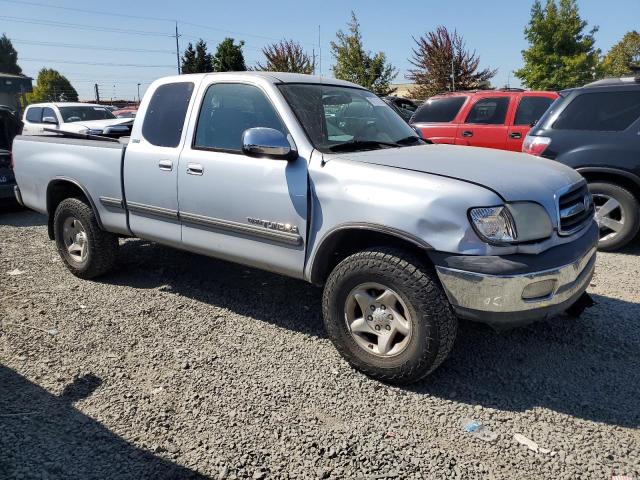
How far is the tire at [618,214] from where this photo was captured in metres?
5.91

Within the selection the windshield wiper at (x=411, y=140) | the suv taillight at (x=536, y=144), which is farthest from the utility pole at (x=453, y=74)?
the windshield wiper at (x=411, y=140)

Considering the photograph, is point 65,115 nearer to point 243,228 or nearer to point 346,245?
point 243,228

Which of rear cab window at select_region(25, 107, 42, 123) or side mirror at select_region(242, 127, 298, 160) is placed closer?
side mirror at select_region(242, 127, 298, 160)

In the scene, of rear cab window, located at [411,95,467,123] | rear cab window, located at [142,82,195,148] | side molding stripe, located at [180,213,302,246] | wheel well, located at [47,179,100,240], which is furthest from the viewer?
rear cab window, located at [411,95,467,123]

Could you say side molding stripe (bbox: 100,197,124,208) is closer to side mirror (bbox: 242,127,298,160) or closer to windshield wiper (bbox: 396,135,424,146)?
side mirror (bbox: 242,127,298,160)

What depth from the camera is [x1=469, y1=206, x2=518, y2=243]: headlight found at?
285cm

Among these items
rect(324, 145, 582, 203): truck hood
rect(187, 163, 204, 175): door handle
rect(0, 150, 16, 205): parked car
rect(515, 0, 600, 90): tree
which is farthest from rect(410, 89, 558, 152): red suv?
rect(515, 0, 600, 90): tree

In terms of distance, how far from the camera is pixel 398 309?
320cm

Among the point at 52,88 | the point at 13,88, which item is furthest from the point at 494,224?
the point at 52,88

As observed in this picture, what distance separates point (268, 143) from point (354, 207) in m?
0.69

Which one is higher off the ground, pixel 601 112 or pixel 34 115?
pixel 601 112

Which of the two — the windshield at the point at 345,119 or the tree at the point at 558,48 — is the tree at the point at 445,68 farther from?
the windshield at the point at 345,119

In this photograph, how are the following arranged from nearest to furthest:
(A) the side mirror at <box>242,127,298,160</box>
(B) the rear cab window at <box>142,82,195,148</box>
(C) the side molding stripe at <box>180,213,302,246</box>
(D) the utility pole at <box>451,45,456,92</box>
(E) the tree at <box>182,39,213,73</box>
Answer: (A) the side mirror at <box>242,127,298,160</box> < (C) the side molding stripe at <box>180,213,302,246</box> < (B) the rear cab window at <box>142,82,195,148</box> < (D) the utility pole at <box>451,45,456,92</box> < (E) the tree at <box>182,39,213,73</box>

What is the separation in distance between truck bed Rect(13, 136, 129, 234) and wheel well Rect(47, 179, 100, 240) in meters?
0.03
